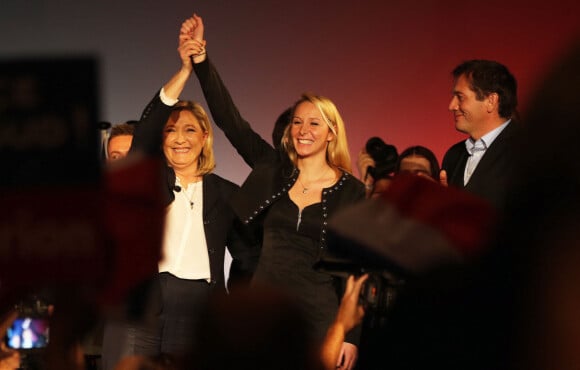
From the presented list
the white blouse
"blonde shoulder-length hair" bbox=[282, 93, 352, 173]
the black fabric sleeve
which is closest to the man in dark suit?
"blonde shoulder-length hair" bbox=[282, 93, 352, 173]

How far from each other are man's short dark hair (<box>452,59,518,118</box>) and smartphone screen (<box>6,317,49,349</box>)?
73.5 inches

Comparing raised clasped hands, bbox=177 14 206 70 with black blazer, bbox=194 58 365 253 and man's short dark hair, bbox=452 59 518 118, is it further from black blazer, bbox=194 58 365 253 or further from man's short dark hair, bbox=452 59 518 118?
man's short dark hair, bbox=452 59 518 118

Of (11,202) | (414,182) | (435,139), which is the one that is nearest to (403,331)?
(414,182)

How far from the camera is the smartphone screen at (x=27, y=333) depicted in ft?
11.3

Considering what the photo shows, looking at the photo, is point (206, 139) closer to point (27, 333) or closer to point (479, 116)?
point (479, 116)

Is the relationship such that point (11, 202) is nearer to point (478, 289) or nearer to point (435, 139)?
point (478, 289)

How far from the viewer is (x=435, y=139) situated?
14.5 feet

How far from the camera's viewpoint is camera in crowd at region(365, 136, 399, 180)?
3.89m

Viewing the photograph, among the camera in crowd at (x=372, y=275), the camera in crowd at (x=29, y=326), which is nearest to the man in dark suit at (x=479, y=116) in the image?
the camera in crowd at (x=372, y=275)

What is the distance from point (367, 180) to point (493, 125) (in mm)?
1044

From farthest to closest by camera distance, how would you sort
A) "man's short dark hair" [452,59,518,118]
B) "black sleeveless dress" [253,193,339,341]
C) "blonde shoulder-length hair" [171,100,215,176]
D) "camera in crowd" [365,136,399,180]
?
"camera in crowd" [365,136,399,180] < "blonde shoulder-length hair" [171,100,215,176] < "man's short dark hair" [452,59,518,118] < "black sleeveless dress" [253,193,339,341]

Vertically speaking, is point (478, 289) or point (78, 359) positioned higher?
point (478, 289)

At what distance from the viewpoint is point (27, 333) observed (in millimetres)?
3523

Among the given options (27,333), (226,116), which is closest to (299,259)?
(226,116)
